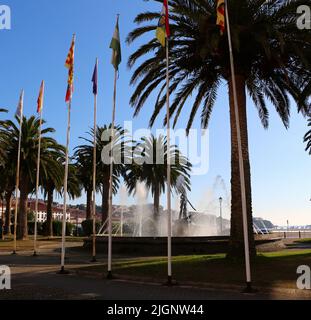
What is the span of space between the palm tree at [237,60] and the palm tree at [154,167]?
962 inches

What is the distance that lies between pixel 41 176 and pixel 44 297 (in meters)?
34.9

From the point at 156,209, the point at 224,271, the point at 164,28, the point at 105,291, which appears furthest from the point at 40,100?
the point at 156,209

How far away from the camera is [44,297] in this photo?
433 inches

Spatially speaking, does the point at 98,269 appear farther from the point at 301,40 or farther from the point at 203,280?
the point at 301,40

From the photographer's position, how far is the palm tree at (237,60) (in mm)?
16406

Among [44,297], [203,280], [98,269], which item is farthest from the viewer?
[98,269]

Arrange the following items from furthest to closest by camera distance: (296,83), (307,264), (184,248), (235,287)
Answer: (184,248) → (296,83) → (307,264) → (235,287)

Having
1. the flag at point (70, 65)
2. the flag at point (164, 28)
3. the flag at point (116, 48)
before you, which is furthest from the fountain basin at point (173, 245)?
the flag at point (164, 28)

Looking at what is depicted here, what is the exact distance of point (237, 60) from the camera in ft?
59.3

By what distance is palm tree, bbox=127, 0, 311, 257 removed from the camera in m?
16.4

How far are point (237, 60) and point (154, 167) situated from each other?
93.8ft

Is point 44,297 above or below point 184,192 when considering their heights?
below
